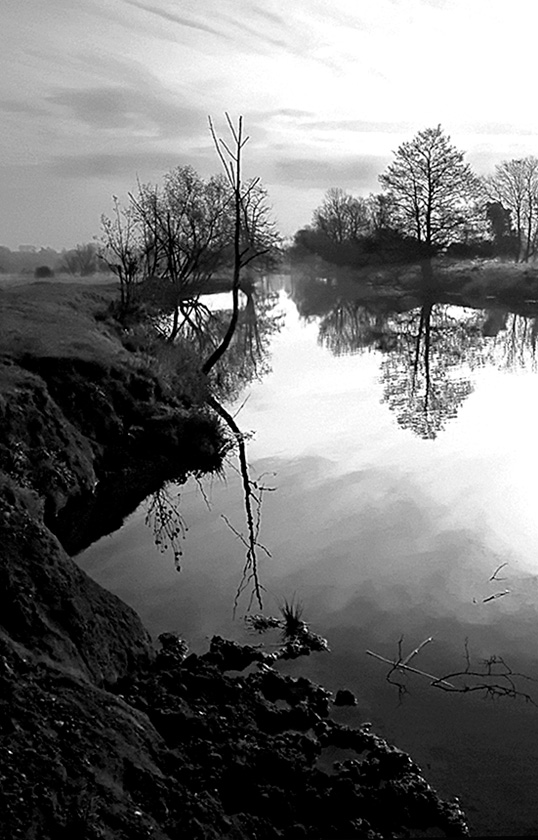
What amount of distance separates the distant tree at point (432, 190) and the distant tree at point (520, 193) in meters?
23.2

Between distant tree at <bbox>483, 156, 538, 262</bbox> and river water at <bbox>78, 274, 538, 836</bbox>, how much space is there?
56.8 meters

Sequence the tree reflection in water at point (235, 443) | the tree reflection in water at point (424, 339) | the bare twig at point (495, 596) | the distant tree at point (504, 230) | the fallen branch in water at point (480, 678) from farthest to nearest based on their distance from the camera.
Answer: the distant tree at point (504, 230) → the tree reflection in water at point (424, 339) → the tree reflection in water at point (235, 443) → the bare twig at point (495, 596) → the fallen branch in water at point (480, 678)

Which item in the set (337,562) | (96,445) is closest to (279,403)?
(96,445)

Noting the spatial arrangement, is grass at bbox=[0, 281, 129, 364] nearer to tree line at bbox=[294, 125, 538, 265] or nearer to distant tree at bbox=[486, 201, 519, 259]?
tree line at bbox=[294, 125, 538, 265]

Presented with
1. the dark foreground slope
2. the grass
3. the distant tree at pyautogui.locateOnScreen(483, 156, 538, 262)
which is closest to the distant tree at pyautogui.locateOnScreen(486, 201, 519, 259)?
the distant tree at pyautogui.locateOnScreen(483, 156, 538, 262)

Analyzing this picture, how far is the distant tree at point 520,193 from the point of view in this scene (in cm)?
7044

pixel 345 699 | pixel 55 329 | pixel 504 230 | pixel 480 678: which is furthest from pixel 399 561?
pixel 504 230

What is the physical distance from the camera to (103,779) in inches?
174

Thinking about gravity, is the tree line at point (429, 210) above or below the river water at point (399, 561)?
above

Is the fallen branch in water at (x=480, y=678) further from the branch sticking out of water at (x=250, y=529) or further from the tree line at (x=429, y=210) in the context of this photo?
the tree line at (x=429, y=210)

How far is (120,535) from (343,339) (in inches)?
909

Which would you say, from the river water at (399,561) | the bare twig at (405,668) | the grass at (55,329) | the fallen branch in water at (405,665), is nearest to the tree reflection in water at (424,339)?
the river water at (399,561)

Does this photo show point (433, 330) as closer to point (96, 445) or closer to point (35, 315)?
point (35, 315)

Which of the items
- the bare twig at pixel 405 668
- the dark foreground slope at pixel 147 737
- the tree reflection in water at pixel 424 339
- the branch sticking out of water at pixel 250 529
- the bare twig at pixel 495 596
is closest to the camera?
the dark foreground slope at pixel 147 737
